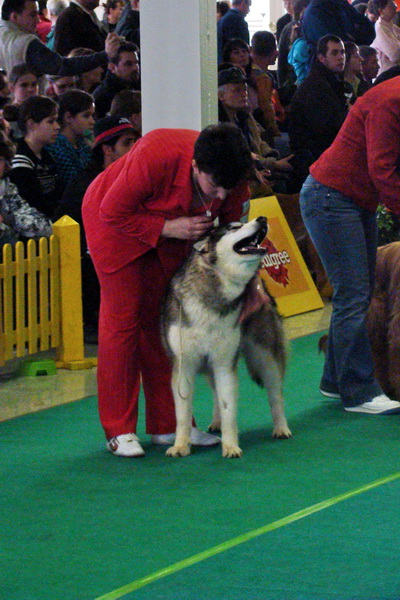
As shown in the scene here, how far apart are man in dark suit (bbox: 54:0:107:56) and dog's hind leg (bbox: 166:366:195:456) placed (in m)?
5.85

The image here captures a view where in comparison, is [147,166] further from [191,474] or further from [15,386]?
[15,386]

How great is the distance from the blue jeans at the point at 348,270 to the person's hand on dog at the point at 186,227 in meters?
1.09

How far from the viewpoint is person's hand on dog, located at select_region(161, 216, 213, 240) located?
169 inches

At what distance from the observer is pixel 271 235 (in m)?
8.38

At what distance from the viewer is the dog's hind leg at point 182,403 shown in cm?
447

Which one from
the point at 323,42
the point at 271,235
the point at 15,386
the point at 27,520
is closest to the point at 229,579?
the point at 27,520

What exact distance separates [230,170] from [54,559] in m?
1.64

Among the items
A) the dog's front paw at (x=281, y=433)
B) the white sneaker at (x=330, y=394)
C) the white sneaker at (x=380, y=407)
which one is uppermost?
the dog's front paw at (x=281, y=433)

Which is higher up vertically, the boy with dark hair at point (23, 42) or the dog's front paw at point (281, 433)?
the boy with dark hair at point (23, 42)

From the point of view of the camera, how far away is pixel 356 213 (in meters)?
5.18

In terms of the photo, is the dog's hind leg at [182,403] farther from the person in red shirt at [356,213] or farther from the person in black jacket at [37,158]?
the person in black jacket at [37,158]

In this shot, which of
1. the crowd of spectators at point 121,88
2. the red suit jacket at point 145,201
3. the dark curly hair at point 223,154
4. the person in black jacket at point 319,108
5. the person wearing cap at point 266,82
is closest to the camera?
the dark curly hair at point 223,154

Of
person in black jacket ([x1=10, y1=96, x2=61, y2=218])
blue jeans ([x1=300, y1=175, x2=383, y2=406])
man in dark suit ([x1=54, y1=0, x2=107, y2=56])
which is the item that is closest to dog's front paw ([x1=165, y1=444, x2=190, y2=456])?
blue jeans ([x1=300, y1=175, x2=383, y2=406])

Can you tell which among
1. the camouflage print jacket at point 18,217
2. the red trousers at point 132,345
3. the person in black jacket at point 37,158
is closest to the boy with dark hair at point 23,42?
the person in black jacket at point 37,158
